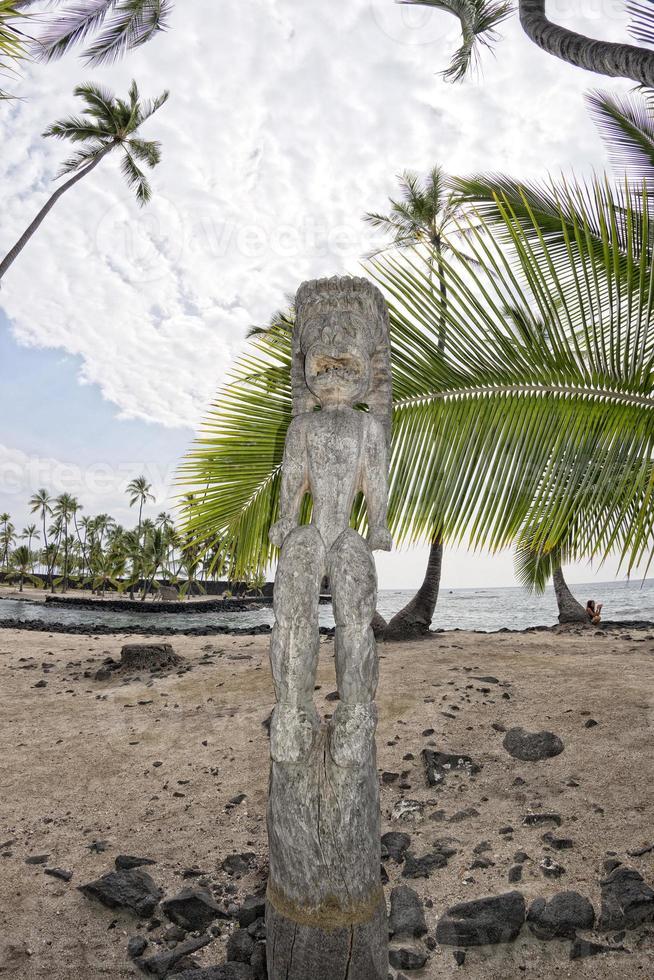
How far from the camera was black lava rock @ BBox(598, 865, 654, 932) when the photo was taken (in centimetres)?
295

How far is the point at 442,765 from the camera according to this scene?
476 centimetres

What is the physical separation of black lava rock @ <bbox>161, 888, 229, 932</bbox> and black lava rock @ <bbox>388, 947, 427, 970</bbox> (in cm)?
96

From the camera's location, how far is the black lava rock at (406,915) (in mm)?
3086

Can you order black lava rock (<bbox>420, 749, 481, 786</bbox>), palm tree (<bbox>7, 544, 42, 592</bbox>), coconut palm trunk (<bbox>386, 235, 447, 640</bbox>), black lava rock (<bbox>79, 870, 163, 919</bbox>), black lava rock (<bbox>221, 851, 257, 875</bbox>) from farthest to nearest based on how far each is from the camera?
palm tree (<bbox>7, 544, 42, 592</bbox>) < coconut palm trunk (<bbox>386, 235, 447, 640</bbox>) < black lava rock (<bbox>420, 749, 481, 786</bbox>) < black lava rock (<bbox>221, 851, 257, 875</bbox>) < black lava rock (<bbox>79, 870, 163, 919</bbox>)

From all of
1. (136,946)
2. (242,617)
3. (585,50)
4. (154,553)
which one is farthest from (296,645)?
(154,553)

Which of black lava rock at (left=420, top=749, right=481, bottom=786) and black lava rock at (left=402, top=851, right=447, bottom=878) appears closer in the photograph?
black lava rock at (left=402, top=851, right=447, bottom=878)

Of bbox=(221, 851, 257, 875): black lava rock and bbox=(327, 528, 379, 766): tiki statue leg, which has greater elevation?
bbox=(327, 528, 379, 766): tiki statue leg

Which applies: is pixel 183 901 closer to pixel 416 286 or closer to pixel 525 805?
pixel 525 805

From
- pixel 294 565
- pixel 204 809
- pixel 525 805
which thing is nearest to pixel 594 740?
pixel 525 805

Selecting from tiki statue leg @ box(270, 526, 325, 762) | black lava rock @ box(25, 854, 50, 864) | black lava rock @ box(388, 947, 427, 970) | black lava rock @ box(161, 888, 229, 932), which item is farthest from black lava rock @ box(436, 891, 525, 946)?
black lava rock @ box(25, 854, 50, 864)

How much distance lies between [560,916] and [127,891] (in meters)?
2.40

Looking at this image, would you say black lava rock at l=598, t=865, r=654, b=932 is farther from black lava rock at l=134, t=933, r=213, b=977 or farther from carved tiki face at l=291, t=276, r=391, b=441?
carved tiki face at l=291, t=276, r=391, b=441

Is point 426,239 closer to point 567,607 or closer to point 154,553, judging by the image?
point 567,607

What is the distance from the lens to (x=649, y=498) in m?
3.36
